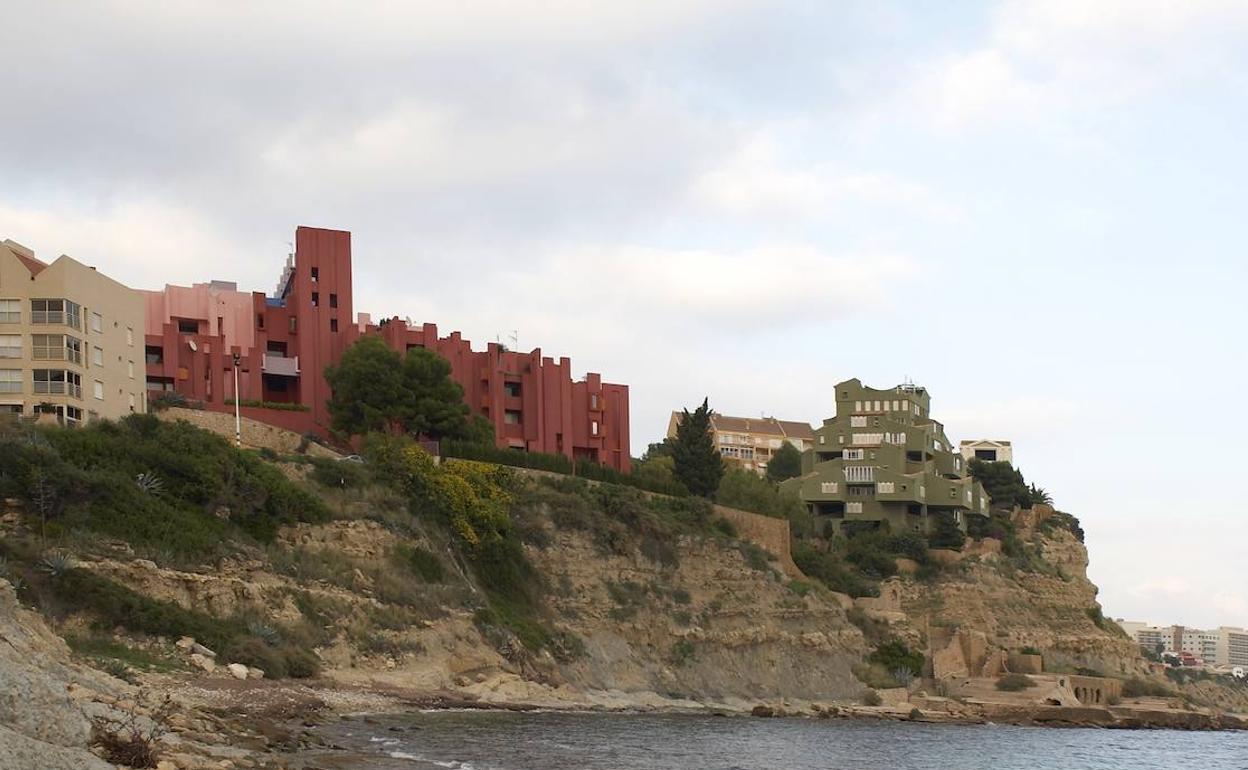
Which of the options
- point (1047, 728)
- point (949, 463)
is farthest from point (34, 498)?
point (949, 463)

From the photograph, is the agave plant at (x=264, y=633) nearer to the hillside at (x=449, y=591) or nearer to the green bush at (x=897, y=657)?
the hillside at (x=449, y=591)

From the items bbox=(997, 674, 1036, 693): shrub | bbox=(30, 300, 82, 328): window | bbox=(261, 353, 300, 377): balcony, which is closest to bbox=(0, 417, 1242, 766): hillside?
bbox=(997, 674, 1036, 693): shrub

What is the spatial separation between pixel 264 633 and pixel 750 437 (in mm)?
122839

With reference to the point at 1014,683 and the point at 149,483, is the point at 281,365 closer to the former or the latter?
the point at 149,483

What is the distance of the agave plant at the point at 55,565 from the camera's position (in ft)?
177

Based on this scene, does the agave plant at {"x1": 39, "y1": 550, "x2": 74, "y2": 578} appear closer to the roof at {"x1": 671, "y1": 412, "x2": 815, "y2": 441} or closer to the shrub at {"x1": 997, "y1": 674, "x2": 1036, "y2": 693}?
the shrub at {"x1": 997, "y1": 674, "x2": 1036, "y2": 693}

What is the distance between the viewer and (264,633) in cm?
5756

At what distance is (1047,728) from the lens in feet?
275

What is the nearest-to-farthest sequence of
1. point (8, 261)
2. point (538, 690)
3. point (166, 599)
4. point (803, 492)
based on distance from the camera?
point (166, 599), point (538, 690), point (8, 261), point (803, 492)

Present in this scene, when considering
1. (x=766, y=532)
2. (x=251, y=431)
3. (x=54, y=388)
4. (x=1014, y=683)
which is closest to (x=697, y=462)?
(x=766, y=532)

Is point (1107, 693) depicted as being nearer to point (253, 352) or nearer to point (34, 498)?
point (253, 352)

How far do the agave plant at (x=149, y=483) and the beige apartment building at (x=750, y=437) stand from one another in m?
108

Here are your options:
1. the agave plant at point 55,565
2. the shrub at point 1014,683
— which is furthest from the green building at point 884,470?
the agave plant at point 55,565

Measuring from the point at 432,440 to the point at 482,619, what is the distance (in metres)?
17.8
